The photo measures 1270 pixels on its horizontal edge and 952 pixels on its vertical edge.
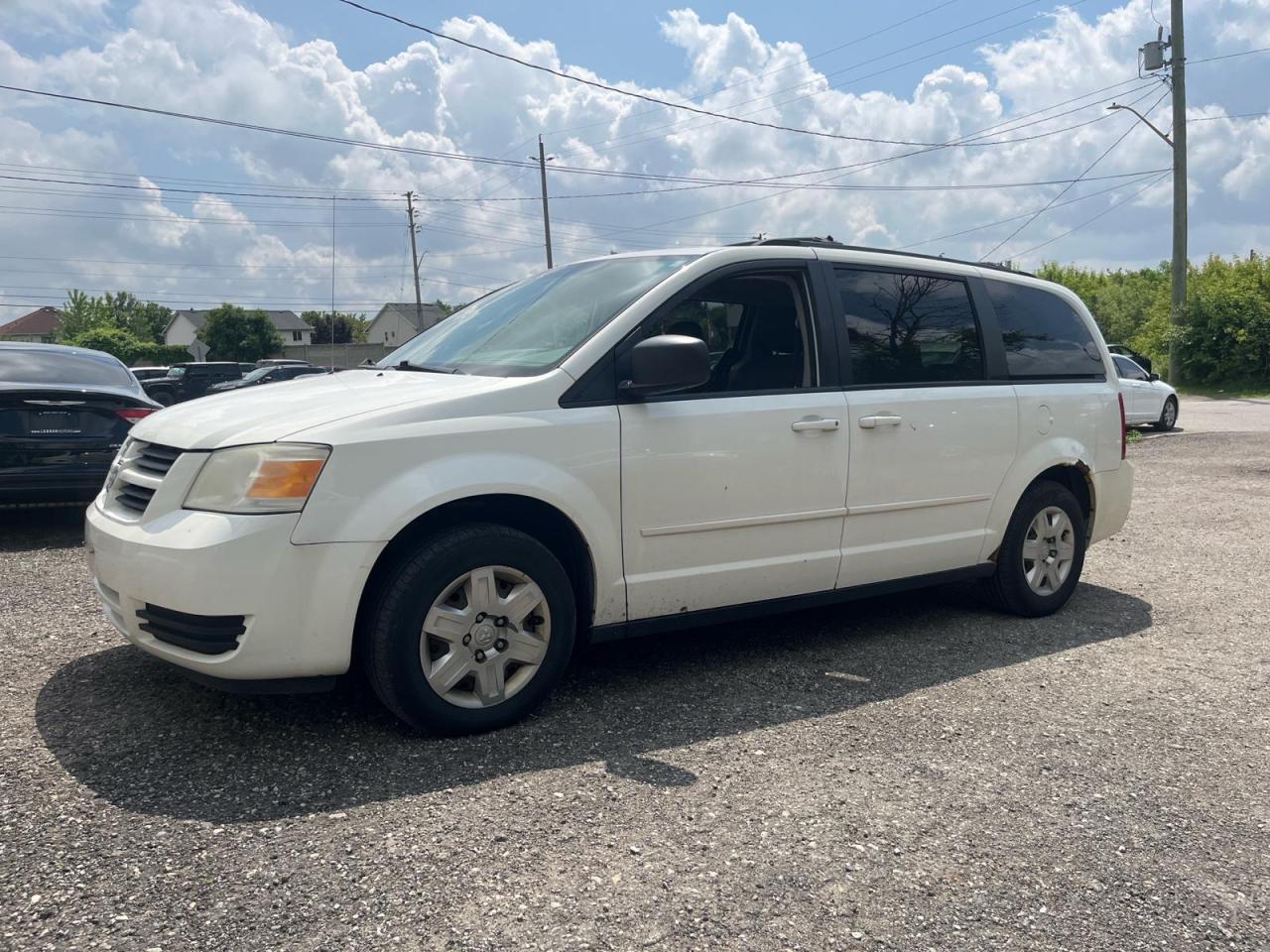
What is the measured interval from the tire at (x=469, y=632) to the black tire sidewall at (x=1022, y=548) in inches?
108

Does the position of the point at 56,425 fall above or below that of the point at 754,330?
below

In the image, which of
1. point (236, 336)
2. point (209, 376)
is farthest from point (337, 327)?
point (209, 376)

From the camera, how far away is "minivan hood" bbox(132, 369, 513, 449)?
3520 mm

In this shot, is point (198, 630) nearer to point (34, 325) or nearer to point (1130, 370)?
point (1130, 370)

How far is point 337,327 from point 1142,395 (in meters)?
98.2

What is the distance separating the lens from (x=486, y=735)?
12.3 ft

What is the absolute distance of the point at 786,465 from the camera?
444 cm

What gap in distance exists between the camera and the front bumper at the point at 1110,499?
19.4 ft

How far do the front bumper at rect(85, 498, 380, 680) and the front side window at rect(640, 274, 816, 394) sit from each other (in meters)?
1.77

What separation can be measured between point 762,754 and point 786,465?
51.3 inches

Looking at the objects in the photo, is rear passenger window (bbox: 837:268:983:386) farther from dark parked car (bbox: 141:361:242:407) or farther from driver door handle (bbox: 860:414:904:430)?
dark parked car (bbox: 141:361:242:407)

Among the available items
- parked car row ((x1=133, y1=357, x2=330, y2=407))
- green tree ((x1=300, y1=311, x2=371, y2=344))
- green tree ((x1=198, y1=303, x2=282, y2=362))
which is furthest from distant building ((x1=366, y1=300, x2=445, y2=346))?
parked car row ((x1=133, y1=357, x2=330, y2=407))

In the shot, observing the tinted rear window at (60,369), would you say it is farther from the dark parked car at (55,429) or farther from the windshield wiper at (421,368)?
the windshield wiper at (421,368)

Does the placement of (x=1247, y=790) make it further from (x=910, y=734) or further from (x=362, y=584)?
(x=362, y=584)
